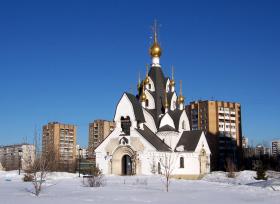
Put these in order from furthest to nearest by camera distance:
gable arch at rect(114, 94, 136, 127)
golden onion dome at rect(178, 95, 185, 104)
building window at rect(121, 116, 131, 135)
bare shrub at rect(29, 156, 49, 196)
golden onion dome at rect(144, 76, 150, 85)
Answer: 1. golden onion dome at rect(178, 95, 185, 104)
2. golden onion dome at rect(144, 76, 150, 85)
3. gable arch at rect(114, 94, 136, 127)
4. building window at rect(121, 116, 131, 135)
5. bare shrub at rect(29, 156, 49, 196)

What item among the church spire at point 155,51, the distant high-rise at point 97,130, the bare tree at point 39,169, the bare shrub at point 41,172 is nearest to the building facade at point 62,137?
the distant high-rise at point 97,130

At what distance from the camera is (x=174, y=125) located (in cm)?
4428

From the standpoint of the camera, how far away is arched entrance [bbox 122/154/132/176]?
41.7 m

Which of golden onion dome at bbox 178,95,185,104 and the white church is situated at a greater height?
golden onion dome at bbox 178,95,185,104

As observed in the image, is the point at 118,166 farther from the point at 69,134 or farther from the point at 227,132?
the point at 69,134

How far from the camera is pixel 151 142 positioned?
132 ft

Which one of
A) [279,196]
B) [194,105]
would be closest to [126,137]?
[279,196]

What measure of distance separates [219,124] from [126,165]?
199 feet

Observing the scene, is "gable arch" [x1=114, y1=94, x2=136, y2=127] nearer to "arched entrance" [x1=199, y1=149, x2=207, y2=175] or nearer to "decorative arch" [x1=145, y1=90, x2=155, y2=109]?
"decorative arch" [x1=145, y1=90, x2=155, y2=109]

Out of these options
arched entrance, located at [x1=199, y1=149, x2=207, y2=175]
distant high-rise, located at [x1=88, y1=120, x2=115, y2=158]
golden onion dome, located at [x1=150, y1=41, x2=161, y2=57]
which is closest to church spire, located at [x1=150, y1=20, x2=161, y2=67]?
golden onion dome, located at [x1=150, y1=41, x2=161, y2=57]

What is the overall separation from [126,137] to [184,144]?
6.25m

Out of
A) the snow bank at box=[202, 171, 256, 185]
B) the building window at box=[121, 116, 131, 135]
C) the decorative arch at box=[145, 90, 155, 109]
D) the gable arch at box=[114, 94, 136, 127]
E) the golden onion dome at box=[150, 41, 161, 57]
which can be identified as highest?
the golden onion dome at box=[150, 41, 161, 57]

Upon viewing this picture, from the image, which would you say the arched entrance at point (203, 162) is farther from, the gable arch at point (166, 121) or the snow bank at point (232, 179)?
→ the gable arch at point (166, 121)

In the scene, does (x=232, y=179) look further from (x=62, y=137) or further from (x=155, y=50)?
(x=62, y=137)
